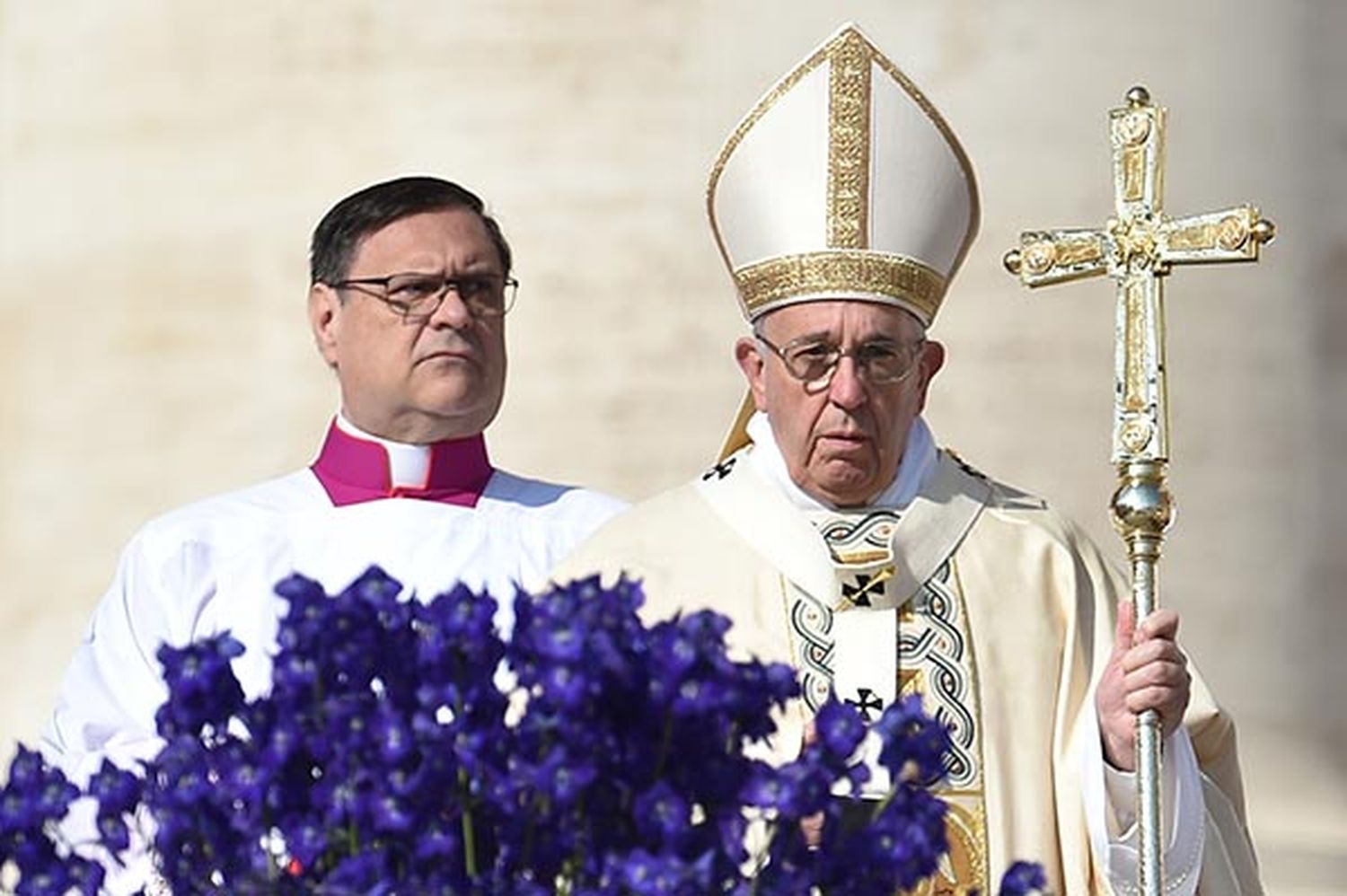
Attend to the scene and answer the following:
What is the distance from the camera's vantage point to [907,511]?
5.92 meters

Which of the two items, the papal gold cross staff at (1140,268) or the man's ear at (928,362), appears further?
the man's ear at (928,362)

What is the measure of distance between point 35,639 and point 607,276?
5.28 ft

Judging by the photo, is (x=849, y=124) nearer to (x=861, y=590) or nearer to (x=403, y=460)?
(x=861, y=590)

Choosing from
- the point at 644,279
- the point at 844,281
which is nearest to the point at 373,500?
the point at 844,281

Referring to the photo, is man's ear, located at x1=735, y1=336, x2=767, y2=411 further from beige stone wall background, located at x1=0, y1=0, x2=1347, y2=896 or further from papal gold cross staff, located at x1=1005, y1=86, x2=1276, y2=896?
beige stone wall background, located at x1=0, y1=0, x2=1347, y2=896

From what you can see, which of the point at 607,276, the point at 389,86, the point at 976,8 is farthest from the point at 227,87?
the point at 976,8

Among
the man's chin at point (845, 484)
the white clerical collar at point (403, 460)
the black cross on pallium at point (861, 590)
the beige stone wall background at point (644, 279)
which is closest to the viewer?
the man's chin at point (845, 484)

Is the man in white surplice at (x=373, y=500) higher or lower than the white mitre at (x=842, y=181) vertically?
lower

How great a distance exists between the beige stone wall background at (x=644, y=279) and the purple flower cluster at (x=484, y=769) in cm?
579

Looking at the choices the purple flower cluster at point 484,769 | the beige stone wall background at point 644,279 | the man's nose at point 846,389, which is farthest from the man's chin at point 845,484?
the beige stone wall background at point 644,279

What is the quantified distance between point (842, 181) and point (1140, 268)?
868 millimetres

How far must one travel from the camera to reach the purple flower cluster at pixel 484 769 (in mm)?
3381

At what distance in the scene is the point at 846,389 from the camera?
5684mm

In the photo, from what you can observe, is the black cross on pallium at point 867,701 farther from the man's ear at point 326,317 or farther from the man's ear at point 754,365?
the man's ear at point 326,317
